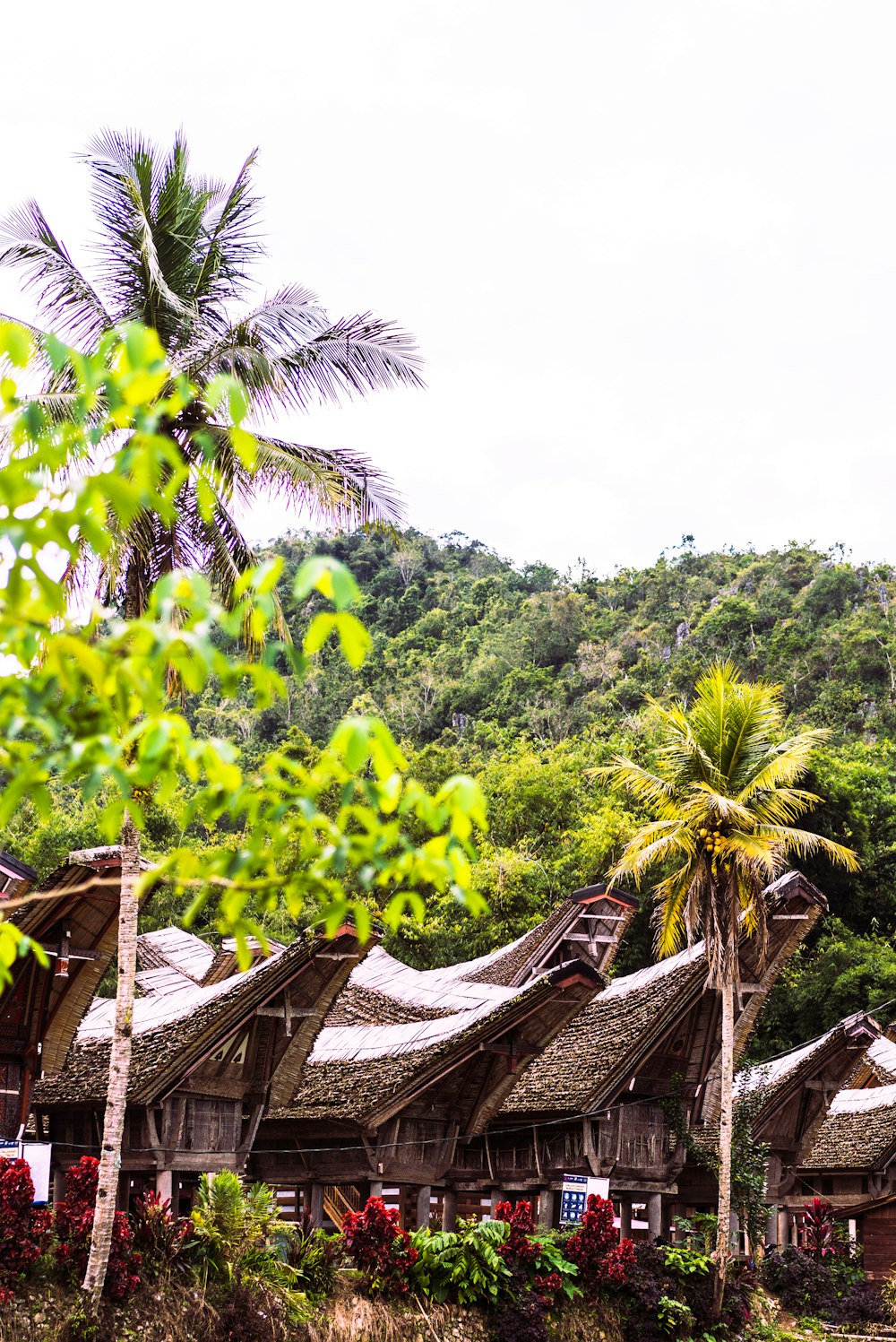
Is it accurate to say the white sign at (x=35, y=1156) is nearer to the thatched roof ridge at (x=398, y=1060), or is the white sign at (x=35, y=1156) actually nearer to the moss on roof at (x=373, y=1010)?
the thatched roof ridge at (x=398, y=1060)

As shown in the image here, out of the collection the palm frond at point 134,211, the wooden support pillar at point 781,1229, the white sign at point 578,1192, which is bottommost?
the wooden support pillar at point 781,1229

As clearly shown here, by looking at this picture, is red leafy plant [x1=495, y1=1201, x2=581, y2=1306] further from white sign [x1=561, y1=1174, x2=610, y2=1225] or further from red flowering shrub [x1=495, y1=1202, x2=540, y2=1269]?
white sign [x1=561, y1=1174, x2=610, y2=1225]

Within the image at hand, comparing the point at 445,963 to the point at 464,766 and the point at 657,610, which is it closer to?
the point at 464,766

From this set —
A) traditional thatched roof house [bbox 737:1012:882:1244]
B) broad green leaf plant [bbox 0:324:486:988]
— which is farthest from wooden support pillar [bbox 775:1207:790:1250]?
broad green leaf plant [bbox 0:324:486:988]

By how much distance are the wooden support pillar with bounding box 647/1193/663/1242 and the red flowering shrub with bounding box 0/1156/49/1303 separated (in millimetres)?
12531

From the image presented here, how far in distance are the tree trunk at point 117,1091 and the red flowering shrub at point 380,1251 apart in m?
4.05

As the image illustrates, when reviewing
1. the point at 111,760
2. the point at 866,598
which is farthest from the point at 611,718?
the point at 111,760

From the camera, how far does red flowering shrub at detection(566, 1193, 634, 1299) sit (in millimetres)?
19375

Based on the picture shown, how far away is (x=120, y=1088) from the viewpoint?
14.4m

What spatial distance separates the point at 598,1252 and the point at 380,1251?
3.88 meters

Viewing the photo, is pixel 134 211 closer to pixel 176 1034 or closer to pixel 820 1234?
pixel 176 1034

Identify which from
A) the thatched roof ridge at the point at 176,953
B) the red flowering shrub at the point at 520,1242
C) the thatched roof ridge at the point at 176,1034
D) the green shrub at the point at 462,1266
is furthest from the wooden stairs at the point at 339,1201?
the green shrub at the point at 462,1266

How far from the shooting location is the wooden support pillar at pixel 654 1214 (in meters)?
23.4

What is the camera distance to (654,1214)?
23578mm
